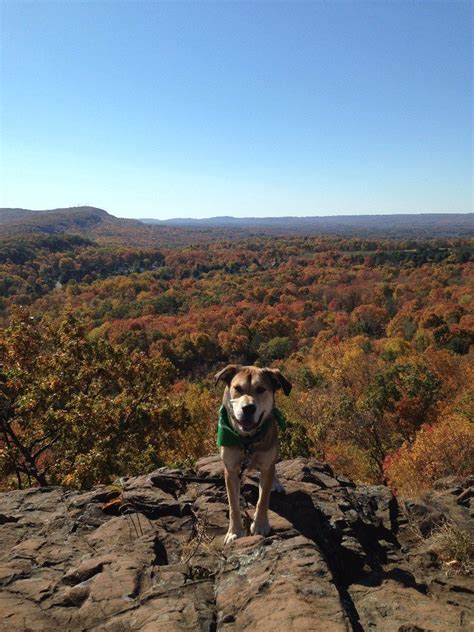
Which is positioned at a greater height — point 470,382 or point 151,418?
point 151,418

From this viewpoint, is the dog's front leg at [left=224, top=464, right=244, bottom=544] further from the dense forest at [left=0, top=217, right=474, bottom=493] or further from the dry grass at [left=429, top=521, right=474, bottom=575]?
the dense forest at [left=0, top=217, right=474, bottom=493]

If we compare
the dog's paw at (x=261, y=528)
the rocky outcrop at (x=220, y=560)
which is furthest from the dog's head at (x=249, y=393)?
the rocky outcrop at (x=220, y=560)

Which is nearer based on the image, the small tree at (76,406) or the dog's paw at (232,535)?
the dog's paw at (232,535)

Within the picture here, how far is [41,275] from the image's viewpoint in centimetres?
12812

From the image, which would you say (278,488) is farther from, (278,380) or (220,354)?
(220,354)

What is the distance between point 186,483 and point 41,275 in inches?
5250

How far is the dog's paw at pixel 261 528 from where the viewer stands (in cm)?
500

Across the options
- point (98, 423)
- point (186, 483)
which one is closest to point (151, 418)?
point (98, 423)

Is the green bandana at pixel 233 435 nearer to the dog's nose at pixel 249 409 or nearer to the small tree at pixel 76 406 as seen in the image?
the dog's nose at pixel 249 409

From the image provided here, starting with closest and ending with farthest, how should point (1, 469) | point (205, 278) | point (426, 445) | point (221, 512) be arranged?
point (221, 512) → point (1, 469) → point (426, 445) → point (205, 278)

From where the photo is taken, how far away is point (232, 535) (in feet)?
16.4

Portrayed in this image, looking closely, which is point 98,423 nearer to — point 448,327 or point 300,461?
point 300,461

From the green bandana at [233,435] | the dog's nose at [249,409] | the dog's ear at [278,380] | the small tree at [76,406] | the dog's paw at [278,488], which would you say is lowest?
the small tree at [76,406]

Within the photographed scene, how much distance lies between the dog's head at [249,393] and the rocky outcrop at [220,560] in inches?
46.8
